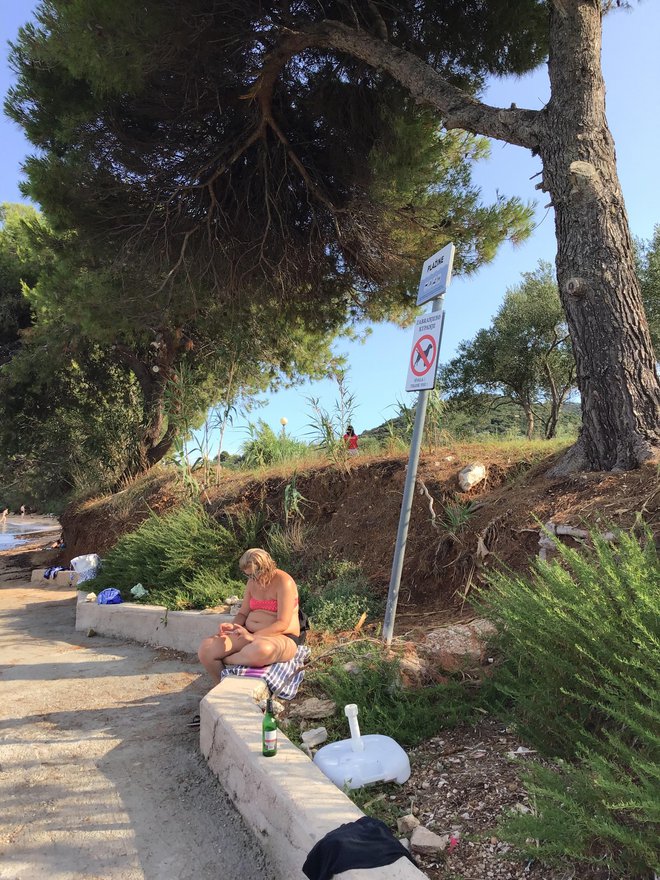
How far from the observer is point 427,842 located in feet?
6.64

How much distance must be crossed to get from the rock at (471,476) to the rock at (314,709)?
9.64ft

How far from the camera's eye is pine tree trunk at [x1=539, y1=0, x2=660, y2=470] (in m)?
4.72

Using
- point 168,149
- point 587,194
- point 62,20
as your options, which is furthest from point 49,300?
point 587,194

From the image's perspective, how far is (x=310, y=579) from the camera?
586cm

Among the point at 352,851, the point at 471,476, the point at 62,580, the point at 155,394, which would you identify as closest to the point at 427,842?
the point at 352,851

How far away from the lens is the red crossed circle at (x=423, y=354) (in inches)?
140

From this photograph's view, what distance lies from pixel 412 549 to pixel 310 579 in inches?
44.4

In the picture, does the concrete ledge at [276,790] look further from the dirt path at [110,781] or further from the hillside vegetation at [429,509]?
the hillside vegetation at [429,509]

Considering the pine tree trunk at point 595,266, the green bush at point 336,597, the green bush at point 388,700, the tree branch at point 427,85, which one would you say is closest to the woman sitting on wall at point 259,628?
the green bush at point 388,700

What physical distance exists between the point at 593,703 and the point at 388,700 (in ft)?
4.69

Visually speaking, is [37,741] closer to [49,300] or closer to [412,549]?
[412,549]

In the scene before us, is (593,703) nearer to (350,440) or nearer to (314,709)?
(314,709)

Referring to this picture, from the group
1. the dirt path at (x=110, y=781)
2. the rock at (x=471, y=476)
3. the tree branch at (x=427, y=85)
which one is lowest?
the dirt path at (x=110, y=781)

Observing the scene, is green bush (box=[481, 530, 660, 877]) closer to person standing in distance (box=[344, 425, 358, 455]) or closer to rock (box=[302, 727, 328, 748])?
rock (box=[302, 727, 328, 748])
